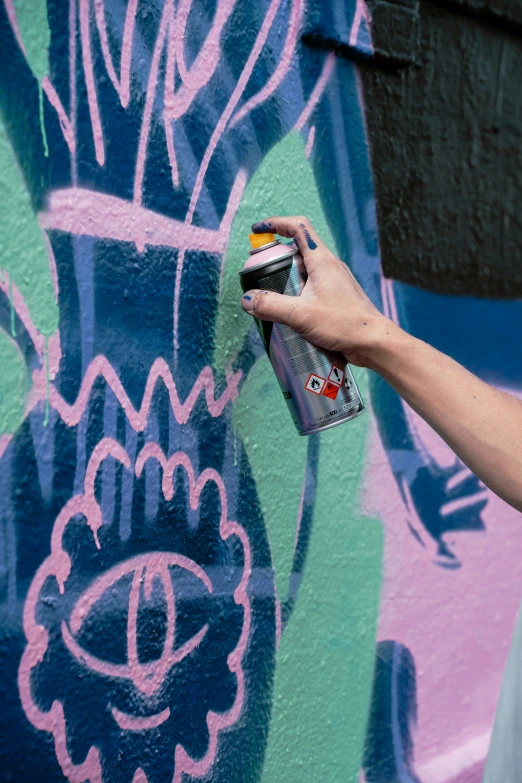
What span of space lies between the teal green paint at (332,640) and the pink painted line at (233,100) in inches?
28.0

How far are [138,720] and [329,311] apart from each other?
92 cm

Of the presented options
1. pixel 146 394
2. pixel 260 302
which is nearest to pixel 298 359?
pixel 260 302

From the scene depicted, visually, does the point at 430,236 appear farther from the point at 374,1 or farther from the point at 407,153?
the point at 374,1

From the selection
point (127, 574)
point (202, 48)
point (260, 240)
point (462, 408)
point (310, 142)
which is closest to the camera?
point (462, 408)

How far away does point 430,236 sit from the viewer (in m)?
2.35

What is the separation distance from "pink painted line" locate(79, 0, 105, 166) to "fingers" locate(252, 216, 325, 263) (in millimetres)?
340

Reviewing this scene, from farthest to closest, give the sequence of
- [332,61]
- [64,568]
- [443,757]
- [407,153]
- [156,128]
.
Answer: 1. [443,757]
2. [407,153]
3. [332,61]
4. [156,128]
5. [64,568]

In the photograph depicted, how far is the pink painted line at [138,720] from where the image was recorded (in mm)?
1608

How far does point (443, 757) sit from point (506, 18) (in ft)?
7.47

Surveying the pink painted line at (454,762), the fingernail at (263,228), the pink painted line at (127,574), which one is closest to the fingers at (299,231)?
the fingernail at (263,228)

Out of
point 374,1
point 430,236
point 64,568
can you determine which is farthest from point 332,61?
point 64,568

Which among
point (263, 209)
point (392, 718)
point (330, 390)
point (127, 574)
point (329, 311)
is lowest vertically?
point (392, 718)

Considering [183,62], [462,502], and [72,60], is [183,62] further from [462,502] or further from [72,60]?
[462,502]

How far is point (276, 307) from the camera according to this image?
4.78ft
